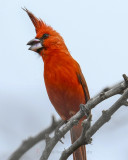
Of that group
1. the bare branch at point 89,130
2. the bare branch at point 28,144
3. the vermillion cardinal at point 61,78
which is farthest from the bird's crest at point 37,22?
the bare branch at point 89,130

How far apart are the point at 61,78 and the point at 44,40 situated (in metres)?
0.71

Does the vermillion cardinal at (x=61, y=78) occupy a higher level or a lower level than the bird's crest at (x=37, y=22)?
lower

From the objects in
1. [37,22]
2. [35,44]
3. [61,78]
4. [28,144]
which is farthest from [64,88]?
[28,144]

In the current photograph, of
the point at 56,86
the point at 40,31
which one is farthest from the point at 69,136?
the point at 40,31

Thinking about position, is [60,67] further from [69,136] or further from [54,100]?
[69,136]

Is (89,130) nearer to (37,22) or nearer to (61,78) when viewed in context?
(61,78)

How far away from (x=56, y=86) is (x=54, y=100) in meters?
0.20

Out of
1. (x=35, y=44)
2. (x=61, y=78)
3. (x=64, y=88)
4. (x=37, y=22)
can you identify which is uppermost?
Result: (x=37, y=22)

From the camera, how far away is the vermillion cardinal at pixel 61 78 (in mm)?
3492

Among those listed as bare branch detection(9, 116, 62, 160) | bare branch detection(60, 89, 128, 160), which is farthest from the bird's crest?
bare branch detection(60, 89, 128, 160)

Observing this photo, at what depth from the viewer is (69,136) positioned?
368 centimetres

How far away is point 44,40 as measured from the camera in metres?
3.96

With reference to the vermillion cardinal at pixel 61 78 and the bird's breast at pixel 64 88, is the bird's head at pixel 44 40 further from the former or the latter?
the bird's breast at pixel 64 88

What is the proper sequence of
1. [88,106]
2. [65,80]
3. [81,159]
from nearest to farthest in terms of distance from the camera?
[88,106]
[81,159]
[65,80]
